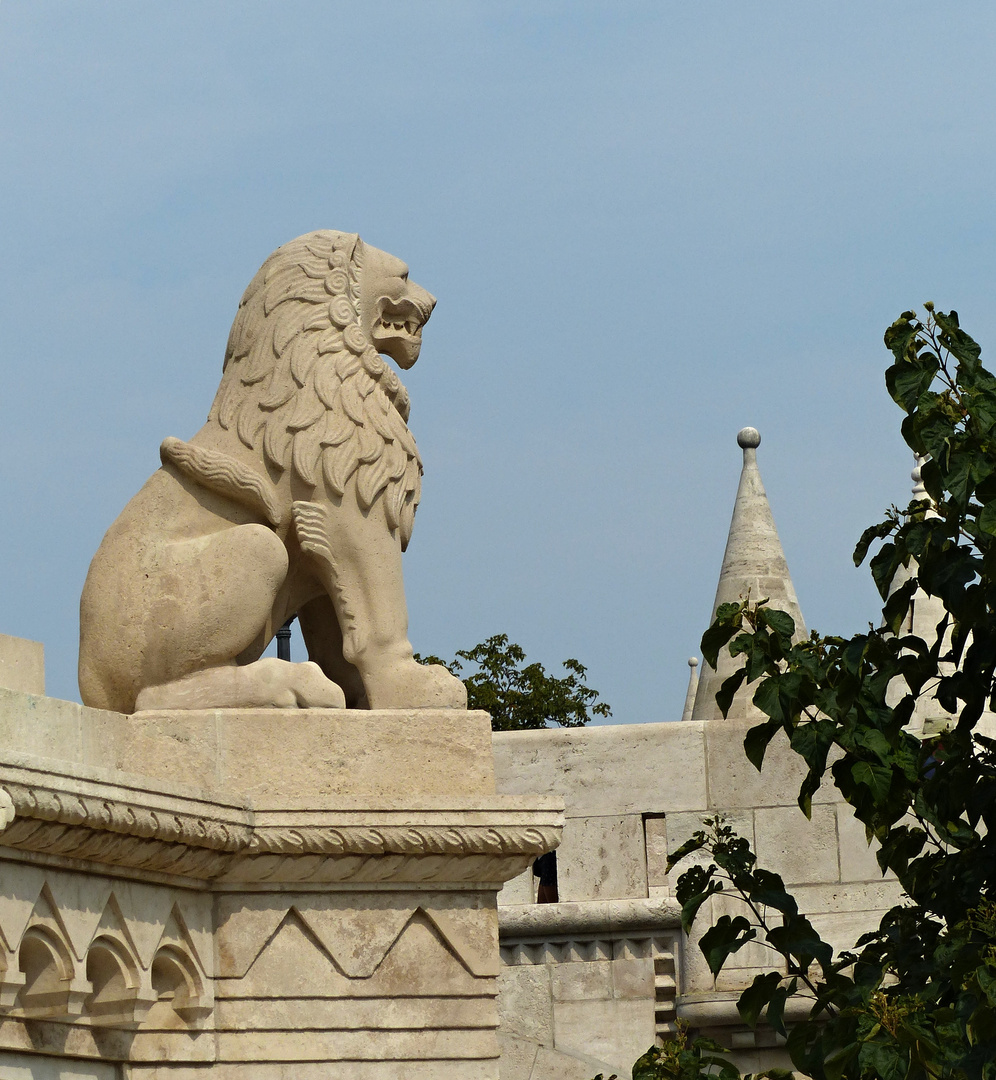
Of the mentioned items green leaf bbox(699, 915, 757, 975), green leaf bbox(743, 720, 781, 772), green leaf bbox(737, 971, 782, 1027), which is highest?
green leaf bbox(743, 720, 781, 772)

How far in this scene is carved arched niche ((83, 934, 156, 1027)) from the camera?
5207mm

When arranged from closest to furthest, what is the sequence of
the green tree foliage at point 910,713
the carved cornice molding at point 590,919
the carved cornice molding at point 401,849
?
the green tree foliage at point 910,713 → the carved cornice molding at point 401,849 → the carved cornice molding at point 590,919

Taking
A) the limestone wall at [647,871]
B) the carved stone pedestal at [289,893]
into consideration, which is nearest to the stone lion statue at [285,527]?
the carved stone pedestal at [289,893]

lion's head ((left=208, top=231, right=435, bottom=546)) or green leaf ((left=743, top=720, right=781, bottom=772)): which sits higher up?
lion's head ((left=208, top=231, right=435, bottom=546))

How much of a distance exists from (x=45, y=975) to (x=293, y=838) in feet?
2.64

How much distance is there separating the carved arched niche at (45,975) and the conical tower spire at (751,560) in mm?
8288

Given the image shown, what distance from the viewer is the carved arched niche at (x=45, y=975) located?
4984 millimetres

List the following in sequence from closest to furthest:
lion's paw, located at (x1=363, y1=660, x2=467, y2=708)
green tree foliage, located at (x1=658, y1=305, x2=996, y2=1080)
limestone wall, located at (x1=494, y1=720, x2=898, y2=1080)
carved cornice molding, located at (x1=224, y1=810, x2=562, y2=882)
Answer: green tree foliage, located at (x1=658, y1=305, x2=996, y2=1080) < carved cornice molding, located at (x1=224, y1=810, x2=562, y2=882) < lion's paw, located at (x1=363, y1=660, x2=467, y2=708) < limestone wall, located at (x1=494, y1=720, x2=898, y2=1080)

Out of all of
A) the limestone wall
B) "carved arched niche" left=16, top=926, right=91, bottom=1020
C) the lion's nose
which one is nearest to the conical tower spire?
the limestone wall

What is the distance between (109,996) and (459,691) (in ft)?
4.52

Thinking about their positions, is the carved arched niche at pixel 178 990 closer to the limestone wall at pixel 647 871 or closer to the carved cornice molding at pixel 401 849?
the carved cornice molding at pixel 401 849

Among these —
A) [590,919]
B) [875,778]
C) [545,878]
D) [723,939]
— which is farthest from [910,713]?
[545,878]

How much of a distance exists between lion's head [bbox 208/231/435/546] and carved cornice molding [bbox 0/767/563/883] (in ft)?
3.12

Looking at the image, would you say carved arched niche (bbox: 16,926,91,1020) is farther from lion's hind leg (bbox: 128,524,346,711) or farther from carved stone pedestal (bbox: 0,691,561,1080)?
lion's hind leg (bbox: 128,524,346,711)
